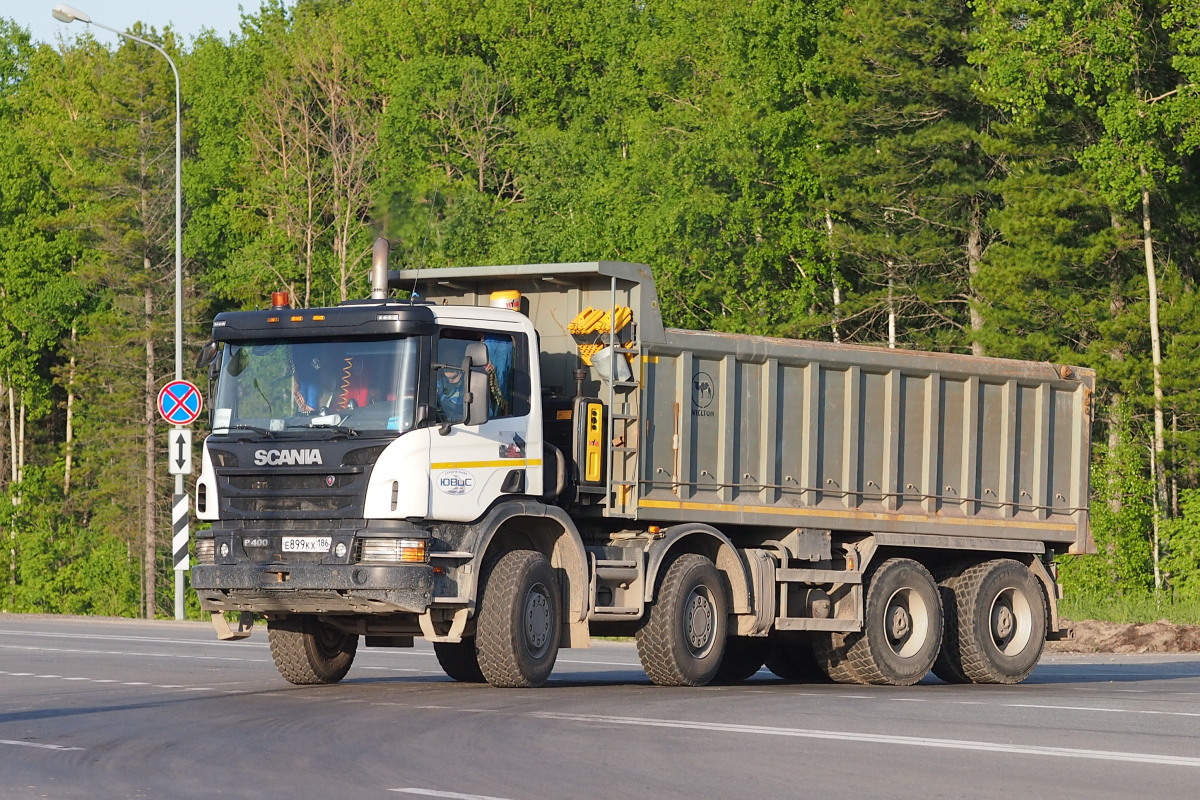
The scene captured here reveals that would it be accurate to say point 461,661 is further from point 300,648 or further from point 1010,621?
point 1010,621

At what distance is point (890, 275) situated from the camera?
4984 centimetres

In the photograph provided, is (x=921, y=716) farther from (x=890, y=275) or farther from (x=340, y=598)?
(x=890, y=275)

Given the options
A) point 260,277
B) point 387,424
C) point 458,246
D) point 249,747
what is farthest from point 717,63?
point 249,747

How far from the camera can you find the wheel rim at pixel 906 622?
60.7ft

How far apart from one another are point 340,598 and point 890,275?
1437 inches

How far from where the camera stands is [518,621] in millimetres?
15305

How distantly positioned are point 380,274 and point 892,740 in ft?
22.5

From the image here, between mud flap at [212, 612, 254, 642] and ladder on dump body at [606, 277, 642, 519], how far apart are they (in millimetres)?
3169

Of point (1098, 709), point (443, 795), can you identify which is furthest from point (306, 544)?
point (1098, 709)

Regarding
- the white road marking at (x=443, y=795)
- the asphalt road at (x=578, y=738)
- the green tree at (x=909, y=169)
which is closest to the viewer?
the white road marking at (x=443, y=795)

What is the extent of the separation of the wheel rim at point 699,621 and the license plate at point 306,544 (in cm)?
337

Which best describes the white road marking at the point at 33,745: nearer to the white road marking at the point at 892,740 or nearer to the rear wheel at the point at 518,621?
the white road marking at the point at 892,740

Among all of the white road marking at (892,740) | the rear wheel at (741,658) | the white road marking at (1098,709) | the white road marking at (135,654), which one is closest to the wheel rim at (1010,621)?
the rear wheel at (741,658)

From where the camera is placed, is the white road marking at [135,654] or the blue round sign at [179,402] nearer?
Result: the white road marking at [135,654]
